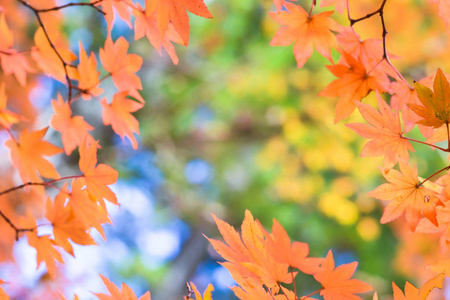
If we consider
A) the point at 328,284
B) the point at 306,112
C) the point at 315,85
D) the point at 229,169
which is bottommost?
the point at 229,169

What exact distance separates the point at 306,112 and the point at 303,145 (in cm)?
36

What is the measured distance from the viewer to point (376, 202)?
3742mm

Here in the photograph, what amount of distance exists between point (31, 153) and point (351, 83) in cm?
61

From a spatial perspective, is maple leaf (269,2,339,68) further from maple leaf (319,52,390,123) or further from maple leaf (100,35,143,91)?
maple leaf (100,35,143,91)

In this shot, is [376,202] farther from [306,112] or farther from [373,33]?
[373,33]

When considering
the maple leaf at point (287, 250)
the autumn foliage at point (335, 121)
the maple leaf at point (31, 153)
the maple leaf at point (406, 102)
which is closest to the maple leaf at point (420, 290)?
the autumn foliage at point (335, 121)

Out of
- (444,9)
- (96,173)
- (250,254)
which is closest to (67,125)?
(96,173)

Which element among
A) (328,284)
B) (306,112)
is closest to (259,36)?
(306,112)

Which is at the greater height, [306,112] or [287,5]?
[287,5]

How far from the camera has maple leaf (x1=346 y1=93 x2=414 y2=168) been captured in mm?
553

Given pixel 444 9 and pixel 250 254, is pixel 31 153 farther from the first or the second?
pixel 444 9

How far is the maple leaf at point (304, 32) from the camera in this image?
68 centimetres

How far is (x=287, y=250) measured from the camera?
0.46m

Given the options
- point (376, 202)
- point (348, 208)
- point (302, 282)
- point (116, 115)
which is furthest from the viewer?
point (302, 282)
